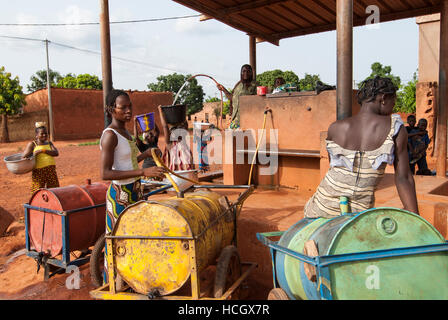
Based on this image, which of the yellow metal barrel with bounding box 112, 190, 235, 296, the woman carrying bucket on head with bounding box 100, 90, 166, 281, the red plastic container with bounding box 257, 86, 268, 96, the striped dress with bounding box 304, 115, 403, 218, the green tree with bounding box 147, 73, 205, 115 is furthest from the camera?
the green tree with bounding box 147, 73, 205, 115

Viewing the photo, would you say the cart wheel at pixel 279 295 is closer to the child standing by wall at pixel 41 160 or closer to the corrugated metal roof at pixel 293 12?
the child standing by wall at pixel 41 160

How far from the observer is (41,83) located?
48406mm

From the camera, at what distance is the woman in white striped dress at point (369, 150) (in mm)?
2219

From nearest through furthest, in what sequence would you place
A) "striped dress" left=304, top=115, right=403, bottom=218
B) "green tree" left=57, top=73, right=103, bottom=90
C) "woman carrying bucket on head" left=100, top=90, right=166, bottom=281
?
1. "striped dress" left=304, top=115, right=403, bottom=218
2. "woman carrying bucket on head" left=100, top=90, right=166, bottom=281
3. "green tree" left=57, top=73, right=103, bottom=90

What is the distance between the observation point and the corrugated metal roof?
672 cm

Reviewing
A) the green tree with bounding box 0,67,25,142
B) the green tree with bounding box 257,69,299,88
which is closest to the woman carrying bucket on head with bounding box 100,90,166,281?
the green tree with bounding box 0,67,25,142

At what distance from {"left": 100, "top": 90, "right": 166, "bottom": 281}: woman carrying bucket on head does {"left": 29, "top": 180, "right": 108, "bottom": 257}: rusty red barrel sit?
0.96 m

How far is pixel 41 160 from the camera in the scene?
5617 millimetres

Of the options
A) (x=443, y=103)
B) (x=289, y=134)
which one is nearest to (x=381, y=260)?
(x=289, y=134)

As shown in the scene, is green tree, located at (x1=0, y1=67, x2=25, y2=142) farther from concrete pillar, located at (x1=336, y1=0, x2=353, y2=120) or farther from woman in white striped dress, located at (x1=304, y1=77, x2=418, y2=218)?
woman in white striped dress, located at (x1=304, y1=77, x2=418, y2=218)

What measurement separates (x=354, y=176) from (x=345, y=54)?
1980 mm

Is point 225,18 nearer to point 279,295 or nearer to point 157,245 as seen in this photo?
point 157,245

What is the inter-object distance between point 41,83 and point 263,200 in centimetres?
5117
